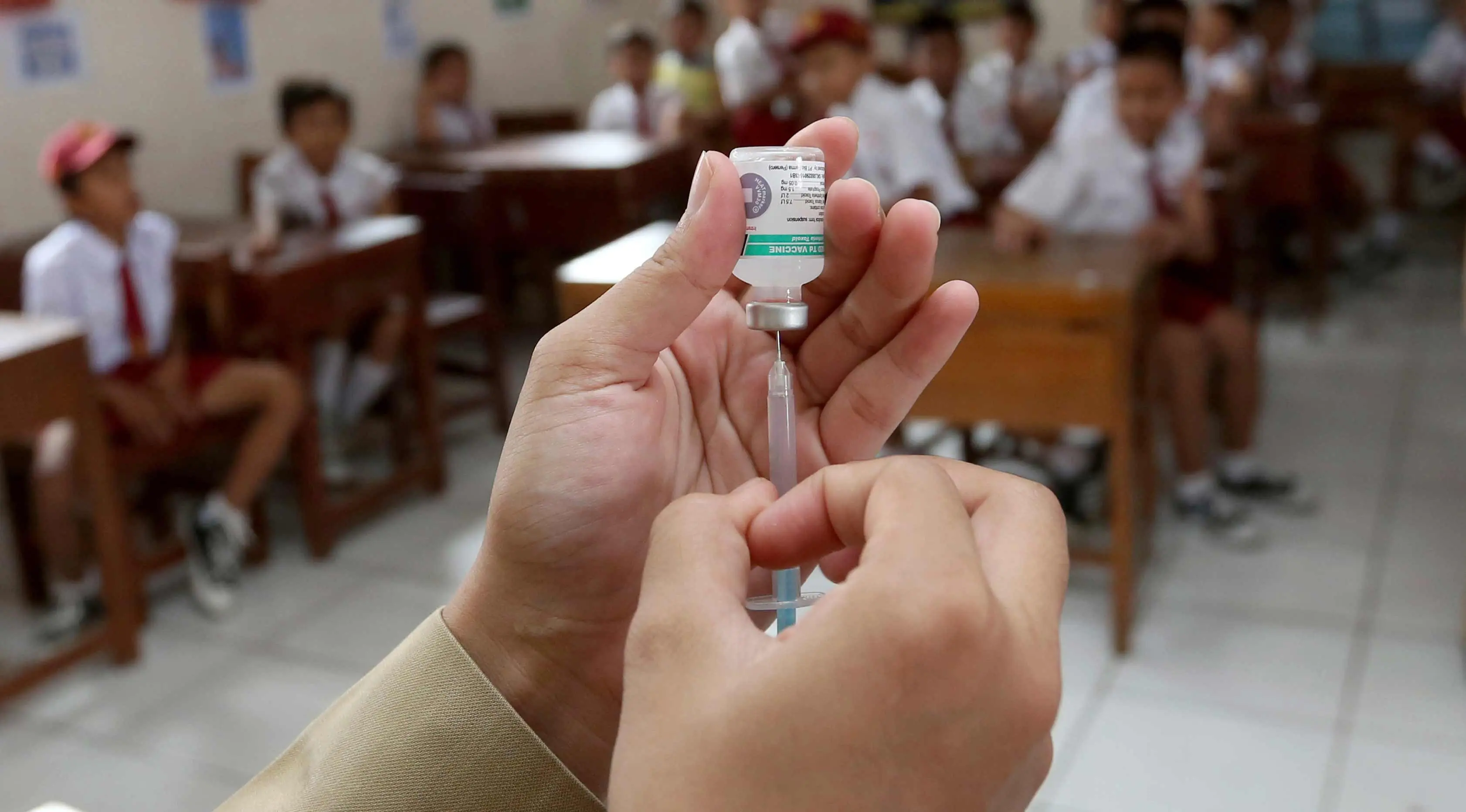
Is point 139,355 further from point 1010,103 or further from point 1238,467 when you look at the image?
point 1010,103

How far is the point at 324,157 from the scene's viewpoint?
3852 mm

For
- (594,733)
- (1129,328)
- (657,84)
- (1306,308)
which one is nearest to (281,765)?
(594,733)

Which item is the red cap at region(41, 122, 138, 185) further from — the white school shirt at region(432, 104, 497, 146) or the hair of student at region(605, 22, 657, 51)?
the hair of student at region(605, 22, 657, 51)

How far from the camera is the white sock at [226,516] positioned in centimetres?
296

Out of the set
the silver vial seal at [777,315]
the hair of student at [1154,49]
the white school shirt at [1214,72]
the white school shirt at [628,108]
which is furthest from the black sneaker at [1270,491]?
the white school shirt at [628,108]

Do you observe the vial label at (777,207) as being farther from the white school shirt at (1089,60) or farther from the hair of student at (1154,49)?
the white school shirt at (1089,60)

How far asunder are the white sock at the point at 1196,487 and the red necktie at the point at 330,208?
248 centimetres

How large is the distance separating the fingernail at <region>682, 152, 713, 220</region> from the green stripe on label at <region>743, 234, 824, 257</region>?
6 cm

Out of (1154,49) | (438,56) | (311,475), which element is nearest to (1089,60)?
(1154,49)

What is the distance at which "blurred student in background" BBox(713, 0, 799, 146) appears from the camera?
431 centimetres

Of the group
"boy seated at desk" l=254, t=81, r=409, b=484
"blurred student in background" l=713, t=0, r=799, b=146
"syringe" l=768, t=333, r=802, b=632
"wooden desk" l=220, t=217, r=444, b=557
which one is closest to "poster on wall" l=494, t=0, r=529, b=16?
"blurred student in background" l=713, t=0, r=799, b=146

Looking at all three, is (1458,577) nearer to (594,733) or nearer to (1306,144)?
Answer: (1306,144)

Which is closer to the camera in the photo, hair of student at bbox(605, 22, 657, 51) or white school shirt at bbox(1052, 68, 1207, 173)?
white school shirt at bbox(1052, 68, 1207, 173)

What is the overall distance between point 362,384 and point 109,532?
1.06 m
